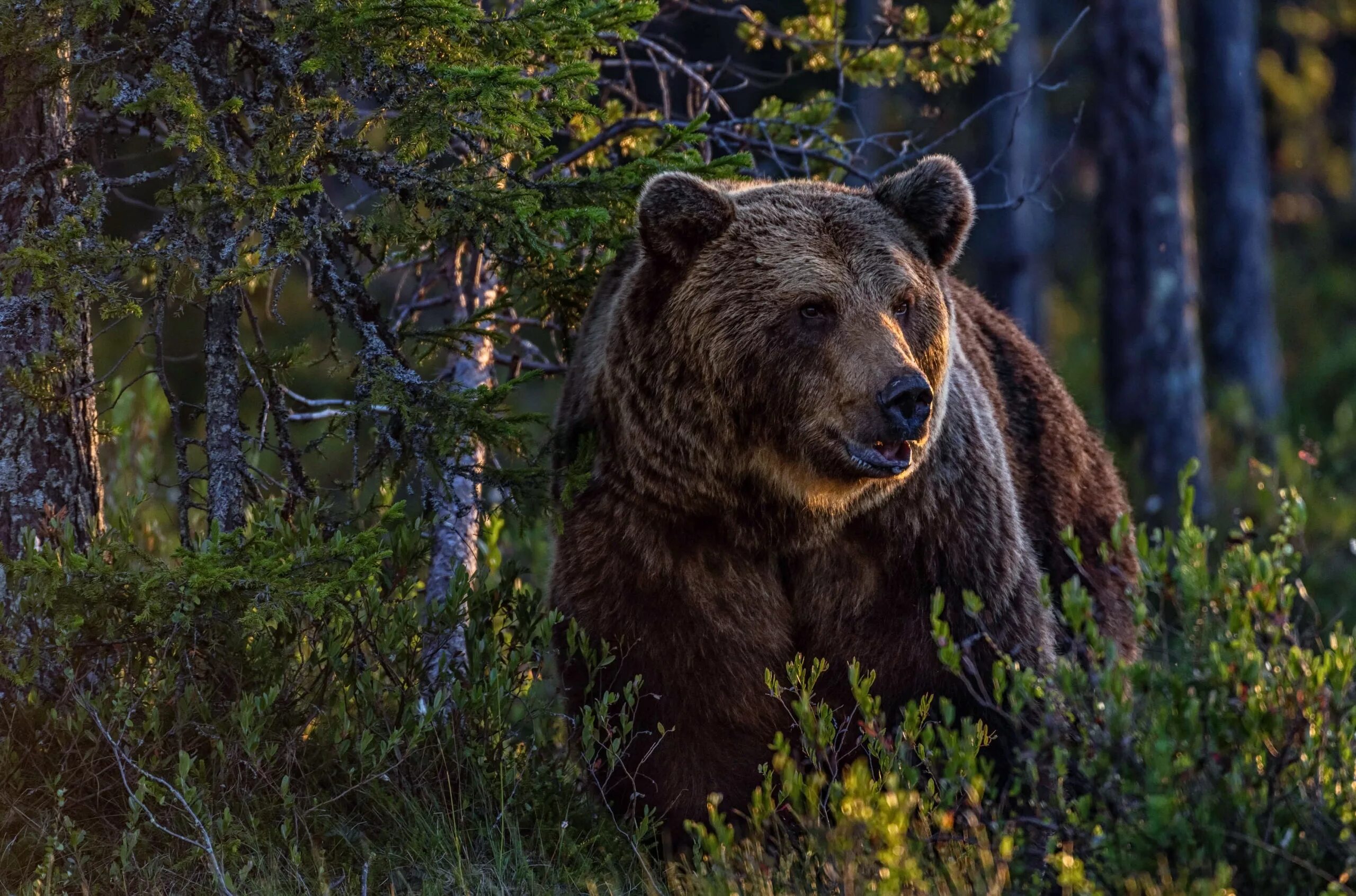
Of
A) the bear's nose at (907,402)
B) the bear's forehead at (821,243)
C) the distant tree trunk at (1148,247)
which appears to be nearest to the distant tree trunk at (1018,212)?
the distant tree trunk at (1148,247)

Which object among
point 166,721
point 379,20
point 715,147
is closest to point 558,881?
point 166,721

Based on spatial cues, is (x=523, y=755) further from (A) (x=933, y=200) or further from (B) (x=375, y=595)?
(A) (x=933, y=200)

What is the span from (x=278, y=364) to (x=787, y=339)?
5.56 ft

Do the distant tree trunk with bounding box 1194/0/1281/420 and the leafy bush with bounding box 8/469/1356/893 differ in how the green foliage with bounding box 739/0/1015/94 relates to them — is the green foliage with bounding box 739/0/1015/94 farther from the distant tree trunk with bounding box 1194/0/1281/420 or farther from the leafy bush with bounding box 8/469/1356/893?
the distant tree trunk with bounding box 1194/0/1281/420

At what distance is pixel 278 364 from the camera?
15.4ft

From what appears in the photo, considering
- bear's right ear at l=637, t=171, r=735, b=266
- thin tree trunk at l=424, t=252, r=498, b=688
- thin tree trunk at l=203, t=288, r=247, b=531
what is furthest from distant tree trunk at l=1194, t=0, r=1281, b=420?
thin tree trunk at l=203, t=288, r=247, b=531

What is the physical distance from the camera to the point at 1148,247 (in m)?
10.8

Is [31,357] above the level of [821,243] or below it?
below

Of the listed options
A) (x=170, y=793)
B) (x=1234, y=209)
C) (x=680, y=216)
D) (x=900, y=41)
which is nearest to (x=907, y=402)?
(x=680, y=216)

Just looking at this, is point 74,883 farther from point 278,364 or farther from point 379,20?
point 379,20

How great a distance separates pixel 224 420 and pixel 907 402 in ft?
7.14

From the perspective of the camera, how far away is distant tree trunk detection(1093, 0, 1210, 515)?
10.6 metres

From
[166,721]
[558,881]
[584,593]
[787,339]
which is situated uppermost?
[787,339]

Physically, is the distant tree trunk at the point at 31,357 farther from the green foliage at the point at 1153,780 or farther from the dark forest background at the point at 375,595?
the green foliage at the point at 1153,780
